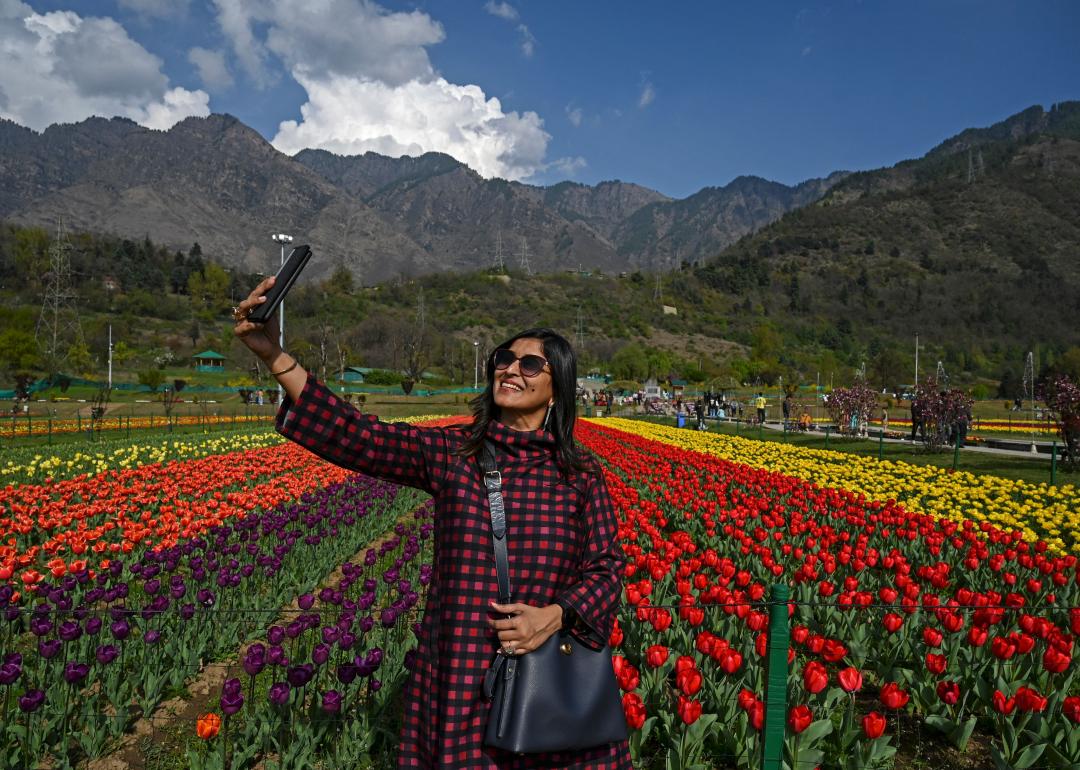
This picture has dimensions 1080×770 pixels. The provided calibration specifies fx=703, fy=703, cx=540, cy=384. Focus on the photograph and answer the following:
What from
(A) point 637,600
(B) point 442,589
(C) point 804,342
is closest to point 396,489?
(A) point 637,600

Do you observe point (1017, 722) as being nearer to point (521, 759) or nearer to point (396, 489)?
point (521, 759)

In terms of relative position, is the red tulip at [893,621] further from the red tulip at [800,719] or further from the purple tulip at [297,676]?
the purple tulip at [297,676]

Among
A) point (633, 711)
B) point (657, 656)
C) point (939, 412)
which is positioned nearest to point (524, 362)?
point (633, 711)

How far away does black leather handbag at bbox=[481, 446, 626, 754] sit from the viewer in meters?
1.99

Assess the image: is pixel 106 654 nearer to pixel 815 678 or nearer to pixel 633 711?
pixel 633 711

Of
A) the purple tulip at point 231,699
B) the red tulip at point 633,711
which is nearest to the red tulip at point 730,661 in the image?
the red tulip at point 633,711

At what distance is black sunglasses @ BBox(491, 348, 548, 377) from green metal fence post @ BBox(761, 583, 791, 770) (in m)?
1.25

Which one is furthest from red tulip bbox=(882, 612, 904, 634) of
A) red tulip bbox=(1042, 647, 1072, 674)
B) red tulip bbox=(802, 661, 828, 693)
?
red tulip bbox=(802, 661, 828, 693)

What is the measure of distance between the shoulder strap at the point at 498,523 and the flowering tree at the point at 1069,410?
690 inches

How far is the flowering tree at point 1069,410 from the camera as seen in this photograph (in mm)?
15336

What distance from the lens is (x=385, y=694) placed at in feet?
12.2

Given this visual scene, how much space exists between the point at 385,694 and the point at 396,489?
7.05 m

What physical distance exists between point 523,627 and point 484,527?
329 millimetres

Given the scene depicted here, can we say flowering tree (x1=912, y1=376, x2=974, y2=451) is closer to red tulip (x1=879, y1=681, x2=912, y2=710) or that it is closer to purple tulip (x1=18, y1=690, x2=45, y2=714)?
red tulip (x1=879, y1=681, x2=912, y2=710)
